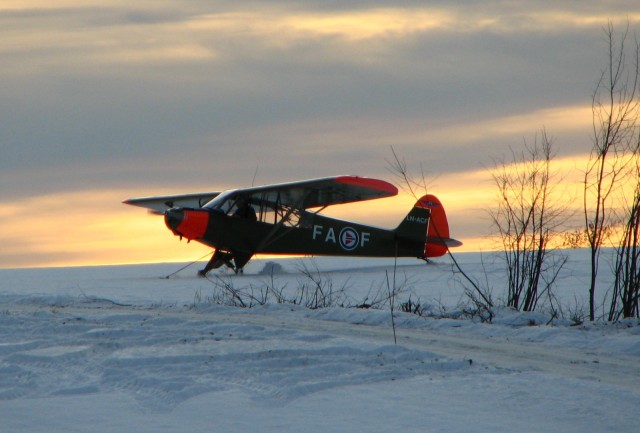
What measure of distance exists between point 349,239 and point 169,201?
219 inches

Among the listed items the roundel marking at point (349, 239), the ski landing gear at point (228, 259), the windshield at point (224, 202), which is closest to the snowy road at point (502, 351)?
the windshield at point (224, 202)

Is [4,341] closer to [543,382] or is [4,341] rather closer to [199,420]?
[199,420]

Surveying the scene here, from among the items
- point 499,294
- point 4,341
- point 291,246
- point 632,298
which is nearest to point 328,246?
point 291,246

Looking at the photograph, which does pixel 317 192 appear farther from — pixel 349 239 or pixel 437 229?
pixel 437 229

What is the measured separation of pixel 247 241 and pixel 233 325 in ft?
41.3

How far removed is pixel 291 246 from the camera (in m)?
21.5

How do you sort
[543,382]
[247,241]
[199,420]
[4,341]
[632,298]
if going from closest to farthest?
[199,420]
[543,382]
[4,341]
[632,298]
[247,241]

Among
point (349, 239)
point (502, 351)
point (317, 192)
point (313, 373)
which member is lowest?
point (313, 373)

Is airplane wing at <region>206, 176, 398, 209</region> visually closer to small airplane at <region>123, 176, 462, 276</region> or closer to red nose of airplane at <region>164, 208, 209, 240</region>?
small airplane at <region>123, 176, 462, 276</region>

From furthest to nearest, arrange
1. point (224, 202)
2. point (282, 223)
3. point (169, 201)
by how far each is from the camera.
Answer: point (169, 201), point (282, 223), point (224, 202)

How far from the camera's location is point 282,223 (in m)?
21.0

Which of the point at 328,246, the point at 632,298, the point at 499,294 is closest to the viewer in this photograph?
the point at 632,298

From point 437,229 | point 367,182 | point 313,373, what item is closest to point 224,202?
point 367,182

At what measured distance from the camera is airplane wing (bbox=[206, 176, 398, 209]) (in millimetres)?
19469
